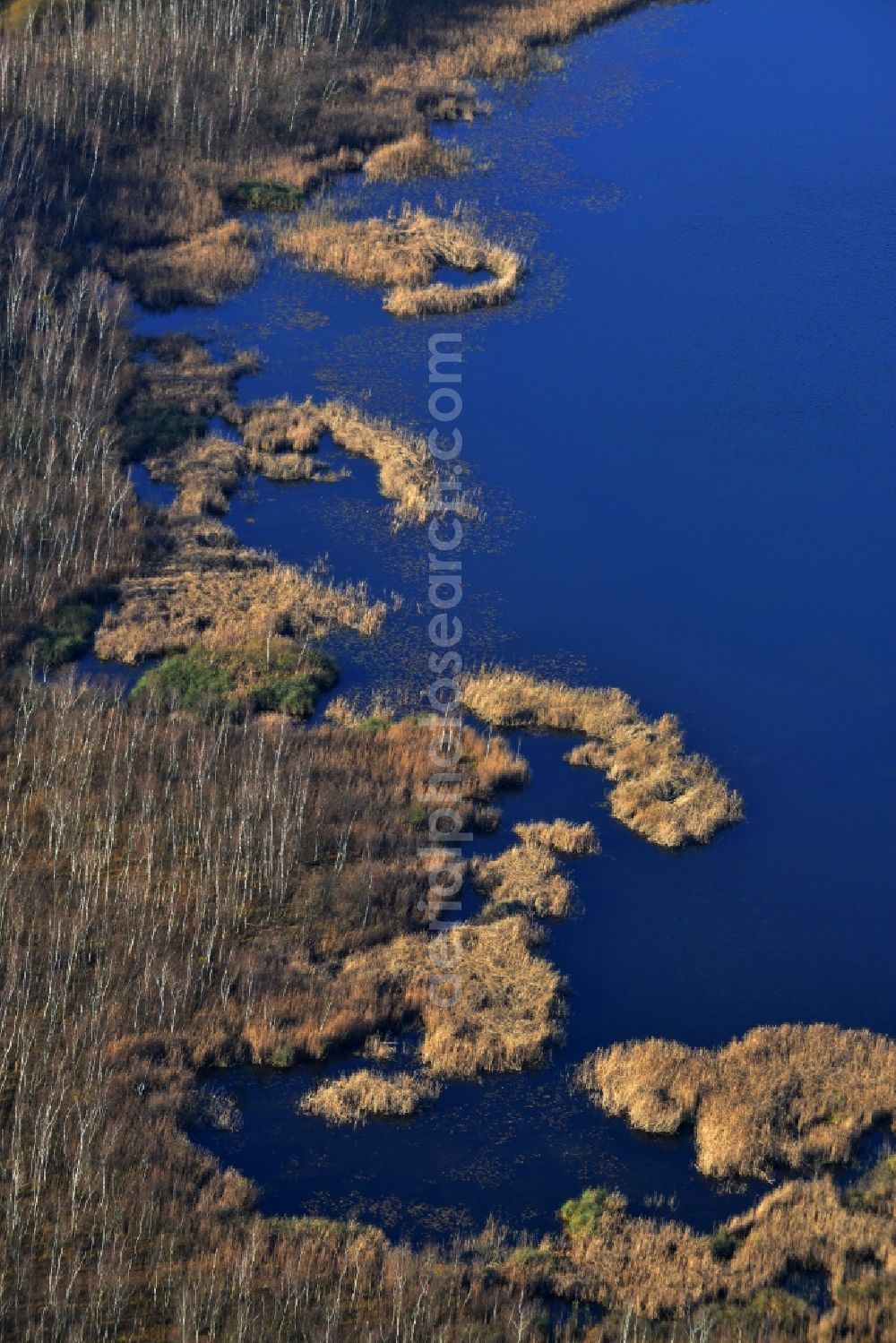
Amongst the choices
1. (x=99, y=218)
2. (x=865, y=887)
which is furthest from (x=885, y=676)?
(x=99, y=218)

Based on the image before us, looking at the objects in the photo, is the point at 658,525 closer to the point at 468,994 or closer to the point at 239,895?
the point at 239,895

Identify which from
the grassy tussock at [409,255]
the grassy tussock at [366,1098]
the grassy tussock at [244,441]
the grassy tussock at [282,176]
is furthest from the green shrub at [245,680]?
the grassy tussock at [282,176]

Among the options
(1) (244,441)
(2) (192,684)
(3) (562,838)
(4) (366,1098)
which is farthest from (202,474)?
(4) (366,1098)

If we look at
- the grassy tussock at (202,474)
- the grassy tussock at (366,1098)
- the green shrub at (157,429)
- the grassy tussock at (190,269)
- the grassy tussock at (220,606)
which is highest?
the grassy tussock at (190,269)

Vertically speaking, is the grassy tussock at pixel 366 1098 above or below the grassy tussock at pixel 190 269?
below

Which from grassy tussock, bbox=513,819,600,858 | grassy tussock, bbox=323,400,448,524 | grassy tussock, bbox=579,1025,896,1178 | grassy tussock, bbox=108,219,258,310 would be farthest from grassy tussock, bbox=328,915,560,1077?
grassy tussock, bbox=108,219,258,310

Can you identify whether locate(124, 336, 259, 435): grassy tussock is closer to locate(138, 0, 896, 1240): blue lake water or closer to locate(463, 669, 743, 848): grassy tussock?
locate(138, 0, 896, 1240): blue lake water

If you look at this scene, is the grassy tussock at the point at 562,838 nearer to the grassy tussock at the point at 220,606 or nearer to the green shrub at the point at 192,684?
the green shrub at the point at 192,684

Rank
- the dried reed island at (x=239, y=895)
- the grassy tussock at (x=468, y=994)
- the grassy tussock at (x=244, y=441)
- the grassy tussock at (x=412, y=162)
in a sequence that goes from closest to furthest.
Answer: the dried reed island at (x=239, y=895), the grassy tussock at (x=468, y=994), the grassy tussock at (x=244, y=441), the grassy tussock at (x=412, y=162)

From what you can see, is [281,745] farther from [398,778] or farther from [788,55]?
[788,55]
